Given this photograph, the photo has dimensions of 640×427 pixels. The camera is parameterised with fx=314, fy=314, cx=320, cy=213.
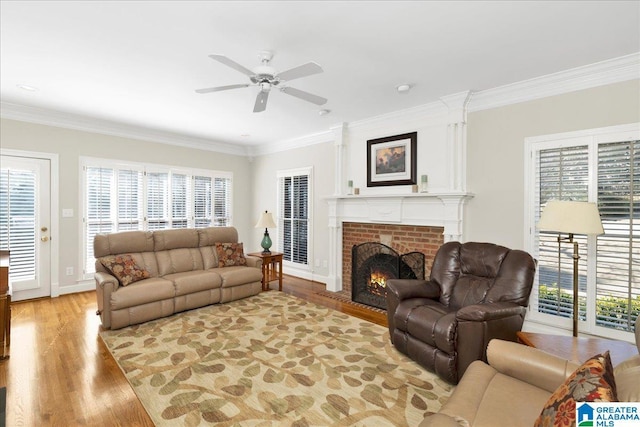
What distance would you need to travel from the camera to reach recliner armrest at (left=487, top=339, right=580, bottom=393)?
63.5 inches

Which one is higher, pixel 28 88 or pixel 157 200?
pixel 28 88

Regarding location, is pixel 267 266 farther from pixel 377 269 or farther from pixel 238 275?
pixel 377 269

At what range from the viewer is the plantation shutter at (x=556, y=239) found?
123 inches

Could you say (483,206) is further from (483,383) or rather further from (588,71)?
(483,383)

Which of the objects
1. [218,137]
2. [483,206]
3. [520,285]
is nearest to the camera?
[520,285]

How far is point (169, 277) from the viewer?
4148 mm

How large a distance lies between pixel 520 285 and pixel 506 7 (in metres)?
2.15

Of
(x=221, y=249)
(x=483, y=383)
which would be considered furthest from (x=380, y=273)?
(x=483, y=383)

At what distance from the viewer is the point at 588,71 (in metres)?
3.02

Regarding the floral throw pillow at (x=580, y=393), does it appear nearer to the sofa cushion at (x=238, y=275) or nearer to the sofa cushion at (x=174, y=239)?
the sofa cushion at (x=238, y=275)

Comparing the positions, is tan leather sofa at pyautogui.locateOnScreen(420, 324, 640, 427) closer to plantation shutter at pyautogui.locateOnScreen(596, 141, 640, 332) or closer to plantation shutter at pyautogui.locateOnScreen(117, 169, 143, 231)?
plantation shutter at pyautogui.locateOnScreen(596, 141, 640, 332)

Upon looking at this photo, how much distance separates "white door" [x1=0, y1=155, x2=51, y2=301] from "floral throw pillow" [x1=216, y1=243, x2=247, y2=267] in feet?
8.28

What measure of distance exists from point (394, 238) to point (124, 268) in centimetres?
359

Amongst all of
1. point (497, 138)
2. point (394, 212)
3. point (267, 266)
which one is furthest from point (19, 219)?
point (497, 138)
